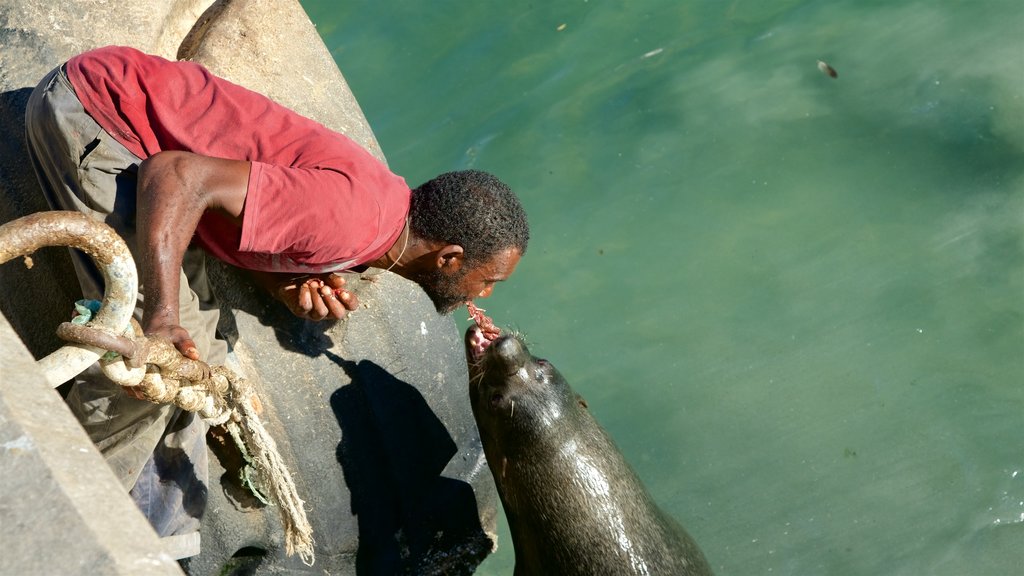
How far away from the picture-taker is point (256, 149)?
3.52 m

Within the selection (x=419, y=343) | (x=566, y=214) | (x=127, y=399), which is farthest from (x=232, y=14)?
(x=566, y=214)

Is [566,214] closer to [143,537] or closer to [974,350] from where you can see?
[974,350]

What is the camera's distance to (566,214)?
6.88 meters

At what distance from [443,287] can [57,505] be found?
2.24 metres

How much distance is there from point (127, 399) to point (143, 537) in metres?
1.57

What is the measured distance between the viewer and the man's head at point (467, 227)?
3904mm

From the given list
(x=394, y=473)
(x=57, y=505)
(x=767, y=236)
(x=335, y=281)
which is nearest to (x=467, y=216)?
(x=335, y=281)

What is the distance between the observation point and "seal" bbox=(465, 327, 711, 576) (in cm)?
449

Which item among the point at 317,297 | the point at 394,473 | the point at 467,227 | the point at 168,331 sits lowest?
the point at 394,473

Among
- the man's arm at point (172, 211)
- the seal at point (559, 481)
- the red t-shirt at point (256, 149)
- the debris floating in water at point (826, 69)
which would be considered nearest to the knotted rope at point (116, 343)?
the man's arm at point (172, 211)

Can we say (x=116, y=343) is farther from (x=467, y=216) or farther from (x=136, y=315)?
(x=467, y=216)

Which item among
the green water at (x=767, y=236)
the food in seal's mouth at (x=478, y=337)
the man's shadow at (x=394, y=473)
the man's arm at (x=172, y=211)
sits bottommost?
the green water at (x=767, y=236)

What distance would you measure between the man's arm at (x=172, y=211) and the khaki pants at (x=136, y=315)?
263 mm

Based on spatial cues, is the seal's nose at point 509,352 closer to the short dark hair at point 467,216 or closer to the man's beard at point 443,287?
the man's beard at point 443,287
